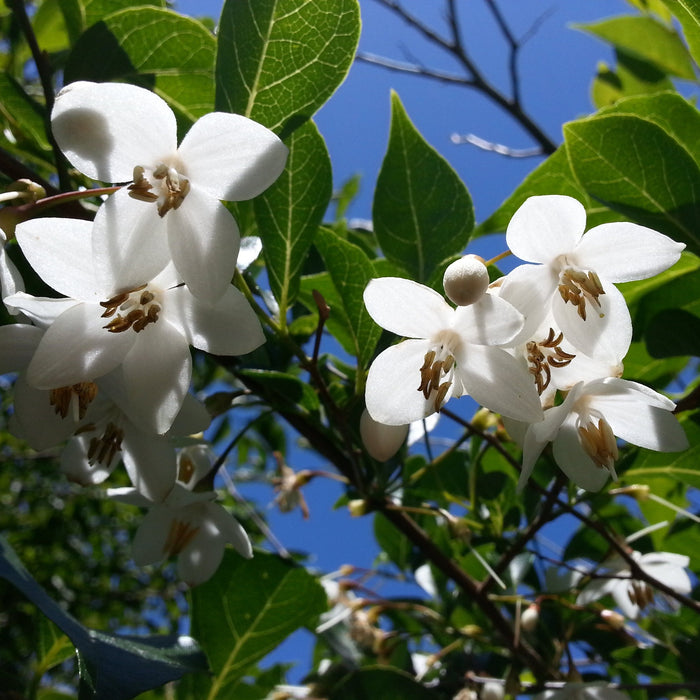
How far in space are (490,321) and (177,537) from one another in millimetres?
645

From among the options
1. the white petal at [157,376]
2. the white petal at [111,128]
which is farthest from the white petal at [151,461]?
the white petal at [111,128]

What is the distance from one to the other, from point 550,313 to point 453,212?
11.6 inches

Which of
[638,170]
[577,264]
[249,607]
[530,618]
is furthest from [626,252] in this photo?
[249,607]

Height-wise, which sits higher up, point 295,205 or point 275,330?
point 295,205

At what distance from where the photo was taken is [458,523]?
45.6 inches

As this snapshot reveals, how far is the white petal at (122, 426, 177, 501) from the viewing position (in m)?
0.90

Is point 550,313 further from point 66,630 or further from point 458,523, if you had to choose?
point 66,630

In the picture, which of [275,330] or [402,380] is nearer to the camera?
[402,380]

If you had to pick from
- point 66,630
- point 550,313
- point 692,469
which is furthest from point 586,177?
point 66,630

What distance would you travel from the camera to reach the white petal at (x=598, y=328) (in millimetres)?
782

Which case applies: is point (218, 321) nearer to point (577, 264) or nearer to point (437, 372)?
point (437, 372)

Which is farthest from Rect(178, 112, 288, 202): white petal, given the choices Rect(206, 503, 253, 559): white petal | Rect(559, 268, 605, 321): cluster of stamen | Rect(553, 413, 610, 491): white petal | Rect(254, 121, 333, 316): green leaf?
Rect(206, 503, 253, 559): white petal

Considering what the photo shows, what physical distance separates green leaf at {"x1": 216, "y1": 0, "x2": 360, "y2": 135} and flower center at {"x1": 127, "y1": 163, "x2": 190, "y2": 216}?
17 cm

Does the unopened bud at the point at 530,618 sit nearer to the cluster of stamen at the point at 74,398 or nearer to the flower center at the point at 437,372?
the flower center at the point at 437,372
